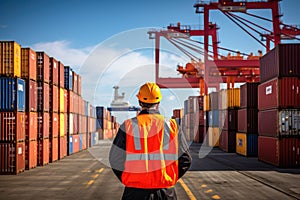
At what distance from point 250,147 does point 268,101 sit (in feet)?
20.0

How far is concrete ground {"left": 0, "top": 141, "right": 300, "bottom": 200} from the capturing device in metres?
12.4

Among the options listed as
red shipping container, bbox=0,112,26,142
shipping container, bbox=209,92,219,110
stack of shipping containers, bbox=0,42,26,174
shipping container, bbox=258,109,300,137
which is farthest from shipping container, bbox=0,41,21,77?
shipping container, bbox=209,92,219,110

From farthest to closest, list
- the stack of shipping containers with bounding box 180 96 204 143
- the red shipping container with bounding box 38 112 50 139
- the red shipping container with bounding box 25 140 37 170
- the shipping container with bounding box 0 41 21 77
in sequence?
1. the stack of shipping containers with bounding box 180 96 204 143
2. the red shipping container with bounding box 38 112 50 139
3. the red shipping container with bounding box 25 140 37 170
4. the shipping container with bounding box 0 41 21 77

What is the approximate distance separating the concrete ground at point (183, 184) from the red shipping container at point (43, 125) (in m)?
2.37

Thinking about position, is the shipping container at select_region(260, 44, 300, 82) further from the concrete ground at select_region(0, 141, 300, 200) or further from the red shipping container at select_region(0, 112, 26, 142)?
the red shipping container at select_region(0, 112, 26, 142)

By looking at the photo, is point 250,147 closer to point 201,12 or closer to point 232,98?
point 232,98

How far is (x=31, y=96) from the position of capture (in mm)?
20297

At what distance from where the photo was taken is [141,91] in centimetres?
499

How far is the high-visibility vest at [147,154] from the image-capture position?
4695 millimetres

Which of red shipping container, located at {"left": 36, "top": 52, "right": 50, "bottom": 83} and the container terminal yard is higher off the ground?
red shipping container, located at {"left": 36, "top": 52, "right": 50, "bottom": 83}

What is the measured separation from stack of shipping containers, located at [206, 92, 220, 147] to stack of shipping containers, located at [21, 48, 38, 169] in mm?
20691

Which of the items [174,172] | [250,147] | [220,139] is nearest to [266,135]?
[250,147]

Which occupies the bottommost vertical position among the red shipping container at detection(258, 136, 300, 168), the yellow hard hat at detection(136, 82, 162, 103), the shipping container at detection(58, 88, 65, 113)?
the red shipping container at detection(258, 136, 300, 168)

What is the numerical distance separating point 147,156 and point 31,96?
54.5ft
